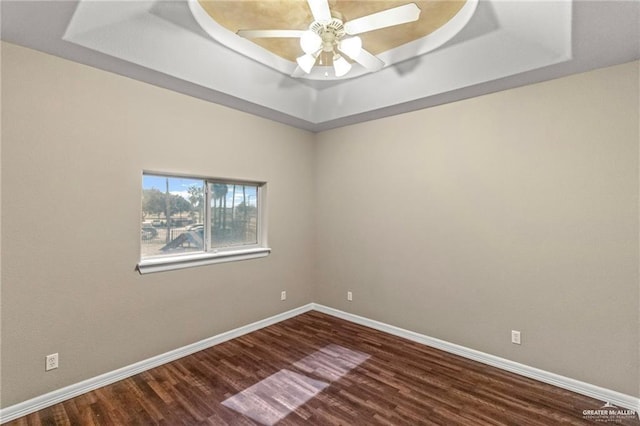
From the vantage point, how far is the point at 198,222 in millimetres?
3201

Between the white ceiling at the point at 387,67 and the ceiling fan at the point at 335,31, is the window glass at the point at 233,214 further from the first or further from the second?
the ceiling fan at the point at 335,31

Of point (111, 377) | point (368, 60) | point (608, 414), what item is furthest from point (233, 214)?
point (608, 414)

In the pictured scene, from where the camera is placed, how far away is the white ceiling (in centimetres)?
186

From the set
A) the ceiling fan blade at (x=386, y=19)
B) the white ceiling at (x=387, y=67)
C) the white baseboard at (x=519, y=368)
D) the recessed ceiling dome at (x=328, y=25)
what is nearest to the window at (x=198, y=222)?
the white ceiling at (x=387, y=67)

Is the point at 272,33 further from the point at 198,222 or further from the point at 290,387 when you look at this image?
the point at 290,387

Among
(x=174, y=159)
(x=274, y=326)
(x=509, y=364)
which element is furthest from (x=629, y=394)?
(x=174, y=159)

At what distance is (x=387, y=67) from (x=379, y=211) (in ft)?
5.10

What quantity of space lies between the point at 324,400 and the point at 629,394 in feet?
7.29

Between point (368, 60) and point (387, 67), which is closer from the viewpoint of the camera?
point (368, 60)

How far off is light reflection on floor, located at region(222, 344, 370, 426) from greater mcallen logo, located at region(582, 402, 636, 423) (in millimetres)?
1645

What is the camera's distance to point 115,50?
7.13 feet

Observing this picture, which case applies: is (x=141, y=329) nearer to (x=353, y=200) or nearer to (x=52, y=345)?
(x=52, y=345)

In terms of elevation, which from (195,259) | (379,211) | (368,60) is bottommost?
(195,259)

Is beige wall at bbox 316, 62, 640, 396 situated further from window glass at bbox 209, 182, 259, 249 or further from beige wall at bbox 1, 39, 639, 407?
window glass at bbox 209, 182, 259, 249
